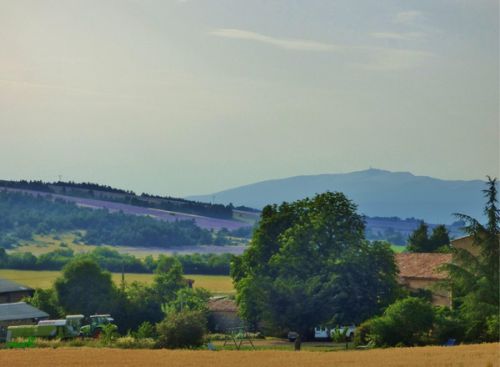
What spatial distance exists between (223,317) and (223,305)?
1.72m

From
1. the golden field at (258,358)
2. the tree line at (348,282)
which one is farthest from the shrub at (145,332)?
the golden field at (258,358)

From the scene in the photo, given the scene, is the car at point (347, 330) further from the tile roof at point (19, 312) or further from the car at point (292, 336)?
the tile roof at point (19, 312)

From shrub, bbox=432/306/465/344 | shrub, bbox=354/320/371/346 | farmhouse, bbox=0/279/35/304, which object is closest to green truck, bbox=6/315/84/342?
shrub, bbox=354/320/371/346

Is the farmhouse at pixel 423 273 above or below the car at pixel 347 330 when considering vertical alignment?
above

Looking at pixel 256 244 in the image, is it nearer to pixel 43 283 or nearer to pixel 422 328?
pixel 422 328

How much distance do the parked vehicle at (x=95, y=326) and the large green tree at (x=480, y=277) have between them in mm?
25394

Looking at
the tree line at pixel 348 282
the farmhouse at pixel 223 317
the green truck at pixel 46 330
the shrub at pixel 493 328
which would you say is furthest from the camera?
the farmhouse at pixel 223 317

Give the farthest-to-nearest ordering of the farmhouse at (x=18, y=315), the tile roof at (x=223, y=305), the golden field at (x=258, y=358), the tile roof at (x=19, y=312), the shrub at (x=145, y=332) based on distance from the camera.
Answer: the tile roof at (x=223, y=305), the tile roof at (x=19, y=312), the farmhouse at (x=18, y=315), the shrub at (x=145, y=332), the golden field at (x=258, y=358)

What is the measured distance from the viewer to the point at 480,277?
65625 mm

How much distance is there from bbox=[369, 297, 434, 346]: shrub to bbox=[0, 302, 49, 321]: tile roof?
1235 inches

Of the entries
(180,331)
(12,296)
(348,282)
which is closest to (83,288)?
(12,296)

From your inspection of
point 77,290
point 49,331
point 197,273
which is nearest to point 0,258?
point 197,273

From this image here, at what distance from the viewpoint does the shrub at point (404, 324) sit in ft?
200

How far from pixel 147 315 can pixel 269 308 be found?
54.5ft
